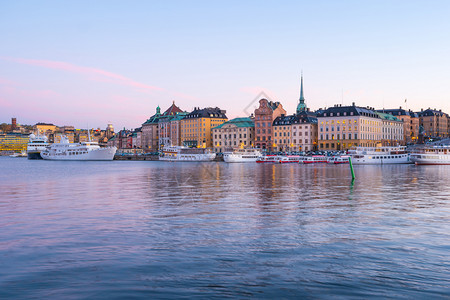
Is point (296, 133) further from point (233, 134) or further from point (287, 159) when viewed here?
point (287, 159)

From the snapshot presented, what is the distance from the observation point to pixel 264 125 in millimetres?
174375

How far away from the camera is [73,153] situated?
555 feet

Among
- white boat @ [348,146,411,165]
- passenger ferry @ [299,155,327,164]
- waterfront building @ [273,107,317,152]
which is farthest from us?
waterfront building @ [273,107,317,152]

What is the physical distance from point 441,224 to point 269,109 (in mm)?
153399

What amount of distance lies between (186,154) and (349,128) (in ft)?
199

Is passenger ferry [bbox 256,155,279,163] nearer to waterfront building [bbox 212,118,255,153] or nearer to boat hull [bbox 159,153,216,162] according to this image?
boat hull [bbox 159,153,216,162]

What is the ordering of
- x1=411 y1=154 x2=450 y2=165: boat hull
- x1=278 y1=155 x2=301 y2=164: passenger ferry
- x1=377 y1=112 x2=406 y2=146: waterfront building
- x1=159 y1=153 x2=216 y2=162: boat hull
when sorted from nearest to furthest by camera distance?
x1=411 y1=154 x2=450 y2=165: boat hull, x1=278 y1=155 x2=301 y2=164: passenger ferry, x1=159 y1=153 x2=216 y2=162: boat hull, x1=377 y1=112 x2=406 y2=146: waterfront building

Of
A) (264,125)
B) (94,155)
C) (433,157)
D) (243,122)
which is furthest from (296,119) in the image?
(94,155)

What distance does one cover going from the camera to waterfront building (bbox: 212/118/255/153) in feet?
594

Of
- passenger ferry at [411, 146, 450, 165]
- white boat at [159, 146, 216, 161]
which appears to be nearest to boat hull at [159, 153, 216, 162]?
white boat at [159, 146, 216, 161]

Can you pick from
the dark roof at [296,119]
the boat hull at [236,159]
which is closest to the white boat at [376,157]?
the boat hull at [236,159]

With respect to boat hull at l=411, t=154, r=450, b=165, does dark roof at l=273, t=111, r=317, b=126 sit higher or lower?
higher

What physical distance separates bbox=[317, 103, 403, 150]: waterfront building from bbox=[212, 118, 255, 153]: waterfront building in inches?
1358

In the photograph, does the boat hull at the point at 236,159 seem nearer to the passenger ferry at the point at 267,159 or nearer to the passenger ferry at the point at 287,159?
the passenger ferry at the point at 267,159
